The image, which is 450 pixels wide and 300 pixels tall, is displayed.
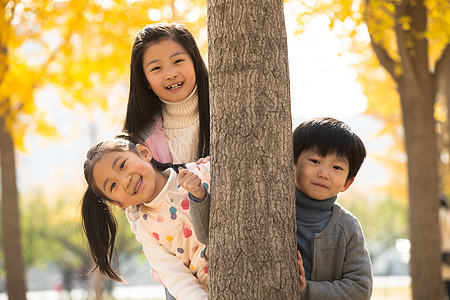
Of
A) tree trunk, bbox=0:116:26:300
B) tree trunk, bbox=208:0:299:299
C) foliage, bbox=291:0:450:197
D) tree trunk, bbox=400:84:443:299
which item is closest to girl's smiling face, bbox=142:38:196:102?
tree trunk, bbox=208:0:299:299

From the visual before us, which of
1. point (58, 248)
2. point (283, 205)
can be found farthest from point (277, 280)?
point (58, 248)

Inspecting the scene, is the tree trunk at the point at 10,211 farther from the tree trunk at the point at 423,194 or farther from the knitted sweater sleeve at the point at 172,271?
the knitted sweater sleeve at the point at 172,271

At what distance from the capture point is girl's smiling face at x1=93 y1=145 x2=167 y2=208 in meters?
2.51

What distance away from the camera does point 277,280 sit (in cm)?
218

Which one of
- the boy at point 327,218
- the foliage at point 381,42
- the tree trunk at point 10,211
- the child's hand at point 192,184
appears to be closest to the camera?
the child's hand at point 192,184

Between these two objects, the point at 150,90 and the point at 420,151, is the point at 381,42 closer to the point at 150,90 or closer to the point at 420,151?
the point at 420,151

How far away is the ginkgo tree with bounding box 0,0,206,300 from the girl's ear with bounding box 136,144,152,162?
17.2 feet

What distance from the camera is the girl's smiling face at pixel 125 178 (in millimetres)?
2514

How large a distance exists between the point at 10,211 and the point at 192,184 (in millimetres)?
7086

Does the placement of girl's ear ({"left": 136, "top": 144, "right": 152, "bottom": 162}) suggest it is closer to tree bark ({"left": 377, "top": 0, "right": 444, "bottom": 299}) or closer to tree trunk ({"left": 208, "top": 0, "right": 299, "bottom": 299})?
tree trunk ({"left": 208, "top": 0, "right": 299, "bottom": 299})

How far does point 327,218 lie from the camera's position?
2561 mm

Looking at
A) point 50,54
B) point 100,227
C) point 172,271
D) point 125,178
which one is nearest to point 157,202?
point 125,178

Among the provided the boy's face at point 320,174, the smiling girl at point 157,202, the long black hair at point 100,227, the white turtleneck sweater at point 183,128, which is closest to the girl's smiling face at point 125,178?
the smiling girl at point 157,202

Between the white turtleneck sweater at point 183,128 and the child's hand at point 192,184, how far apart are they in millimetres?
512
